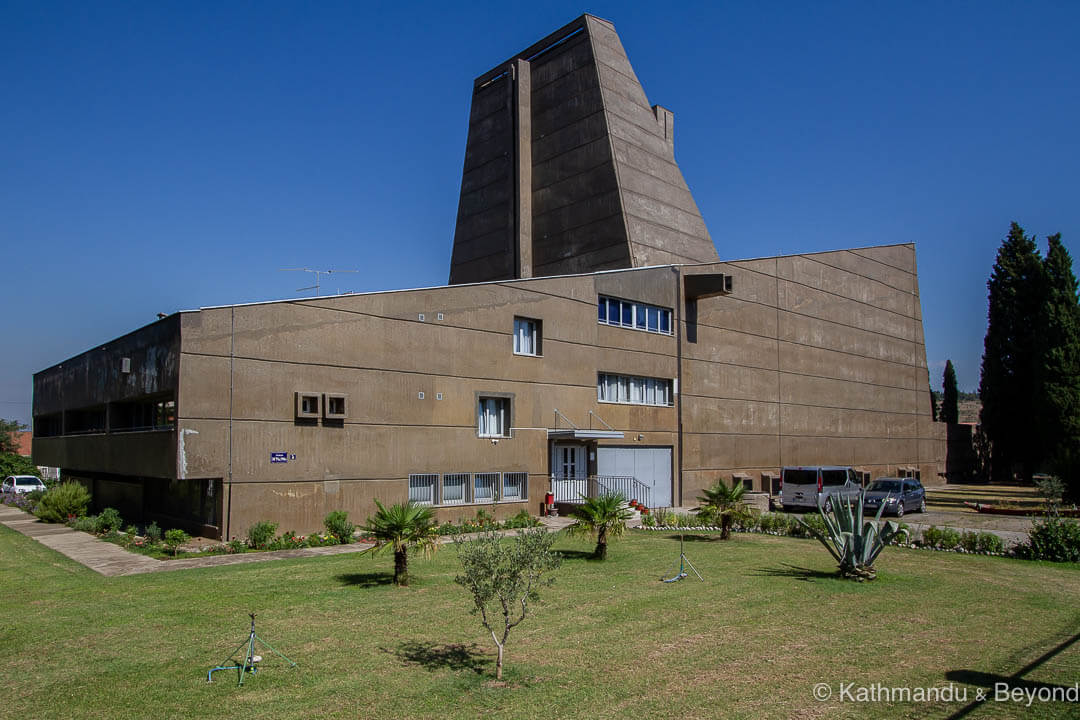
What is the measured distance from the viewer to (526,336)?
1045 inches

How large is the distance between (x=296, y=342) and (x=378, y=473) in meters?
4.67

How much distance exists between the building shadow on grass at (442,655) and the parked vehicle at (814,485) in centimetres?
2194

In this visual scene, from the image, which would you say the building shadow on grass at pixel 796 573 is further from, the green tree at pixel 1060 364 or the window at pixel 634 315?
the green tree at pixel 1060 364

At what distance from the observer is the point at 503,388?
25.4 meters

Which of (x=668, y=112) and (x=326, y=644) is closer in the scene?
(x=326, y=644)

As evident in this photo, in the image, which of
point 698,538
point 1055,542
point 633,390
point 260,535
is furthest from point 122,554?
point 1055,542

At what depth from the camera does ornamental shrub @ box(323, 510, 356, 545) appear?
20.1 m

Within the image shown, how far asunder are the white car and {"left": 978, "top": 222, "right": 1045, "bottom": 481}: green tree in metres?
65.9

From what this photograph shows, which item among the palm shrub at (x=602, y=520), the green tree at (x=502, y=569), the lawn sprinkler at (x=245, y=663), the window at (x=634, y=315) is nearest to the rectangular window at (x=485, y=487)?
the palm shrub at (x=602, y=520)

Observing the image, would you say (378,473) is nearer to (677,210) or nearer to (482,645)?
(482,645)

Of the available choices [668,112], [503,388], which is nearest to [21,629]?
[503,388]

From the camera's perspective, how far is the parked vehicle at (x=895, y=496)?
90.9ft

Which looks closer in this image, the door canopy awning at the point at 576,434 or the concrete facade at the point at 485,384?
the concrete facade at the point at 485,384

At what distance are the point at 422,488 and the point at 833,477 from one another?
16.6 metres
